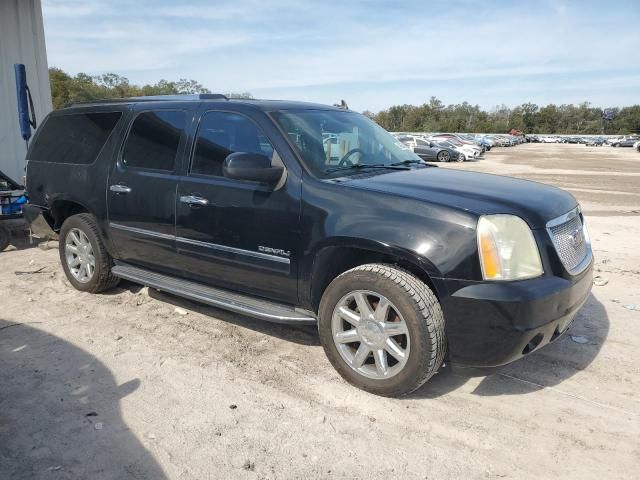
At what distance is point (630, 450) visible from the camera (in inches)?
113

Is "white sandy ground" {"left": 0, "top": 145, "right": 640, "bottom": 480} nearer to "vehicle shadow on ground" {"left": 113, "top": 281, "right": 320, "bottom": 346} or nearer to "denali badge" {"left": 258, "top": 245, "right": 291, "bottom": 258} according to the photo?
"vehicle shadow on ground" {"left": 113, "top": 281, "right": 320, "bottom": 346}

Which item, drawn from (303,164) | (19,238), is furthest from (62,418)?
(19,238)

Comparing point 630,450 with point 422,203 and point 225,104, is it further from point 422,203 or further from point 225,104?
point 225,104

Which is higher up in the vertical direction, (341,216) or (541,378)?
(341,216)

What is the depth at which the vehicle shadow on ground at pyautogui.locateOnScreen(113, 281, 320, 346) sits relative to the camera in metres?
4.39

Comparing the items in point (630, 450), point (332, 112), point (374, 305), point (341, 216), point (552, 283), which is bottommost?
point (630, 450)

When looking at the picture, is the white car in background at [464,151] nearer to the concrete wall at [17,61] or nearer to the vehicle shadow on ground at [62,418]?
the concrete wall at [17,61]

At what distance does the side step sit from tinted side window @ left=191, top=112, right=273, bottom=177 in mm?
931

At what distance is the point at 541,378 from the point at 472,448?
3.50 feet

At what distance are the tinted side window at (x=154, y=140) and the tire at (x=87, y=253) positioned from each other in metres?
0.87

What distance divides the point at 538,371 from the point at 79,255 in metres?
4.34

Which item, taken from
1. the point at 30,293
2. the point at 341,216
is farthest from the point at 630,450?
the point at 30,293

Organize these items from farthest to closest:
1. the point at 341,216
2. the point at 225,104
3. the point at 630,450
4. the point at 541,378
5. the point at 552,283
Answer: the point at 225,104
the point at 541,378
the point at 341,216
the point at 552,283
the point at 630,450

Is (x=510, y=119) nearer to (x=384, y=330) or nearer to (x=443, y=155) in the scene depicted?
(x=443, y=155)
